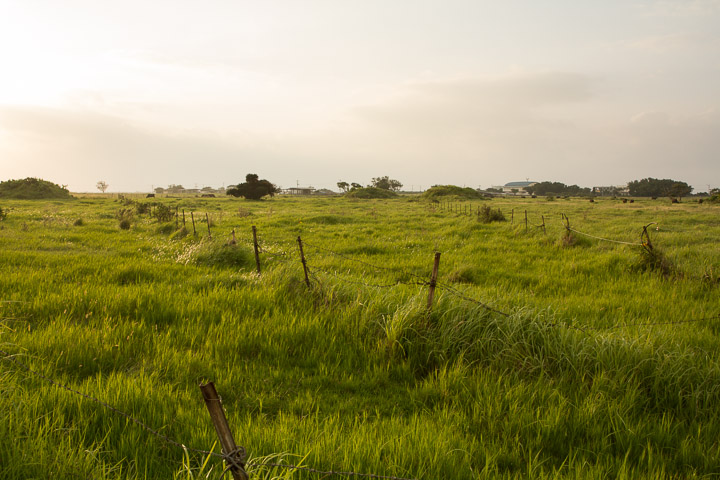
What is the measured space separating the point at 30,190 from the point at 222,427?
7554 cm

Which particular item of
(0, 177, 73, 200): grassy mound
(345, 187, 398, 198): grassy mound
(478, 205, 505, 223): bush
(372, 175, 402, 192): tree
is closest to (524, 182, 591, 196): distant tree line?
(372, 175, 402, 192): tree

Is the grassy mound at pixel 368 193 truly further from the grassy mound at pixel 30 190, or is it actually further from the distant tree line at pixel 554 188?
the distant tree line at pixel 554 188

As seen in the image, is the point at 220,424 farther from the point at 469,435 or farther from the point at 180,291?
the point at 180,291

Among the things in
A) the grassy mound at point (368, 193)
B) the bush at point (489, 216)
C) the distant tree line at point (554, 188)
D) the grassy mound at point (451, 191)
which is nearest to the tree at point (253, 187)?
the grassy mound at point (368, 193)

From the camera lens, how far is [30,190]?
56656 mm

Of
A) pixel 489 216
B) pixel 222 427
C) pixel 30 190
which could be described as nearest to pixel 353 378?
pixel 222 427

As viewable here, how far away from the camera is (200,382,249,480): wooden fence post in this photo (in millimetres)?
1423

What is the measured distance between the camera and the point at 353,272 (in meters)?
9.23

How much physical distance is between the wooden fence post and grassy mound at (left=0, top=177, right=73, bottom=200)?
7222 centimetres

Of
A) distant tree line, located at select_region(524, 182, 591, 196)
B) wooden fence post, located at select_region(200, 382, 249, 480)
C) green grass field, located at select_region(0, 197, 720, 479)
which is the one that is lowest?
green grass field, located at select_region(0, 197, 720, 479)

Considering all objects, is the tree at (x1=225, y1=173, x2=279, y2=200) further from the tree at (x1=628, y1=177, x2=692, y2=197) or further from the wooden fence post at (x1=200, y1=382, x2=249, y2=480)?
the tree at (x1=628, y1=177, x2=692, y2=197)

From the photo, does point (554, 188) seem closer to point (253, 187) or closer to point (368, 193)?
point (368, 193)

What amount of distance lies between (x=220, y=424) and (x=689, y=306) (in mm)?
8099


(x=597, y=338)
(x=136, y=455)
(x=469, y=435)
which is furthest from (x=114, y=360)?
(x=597, y=338)
